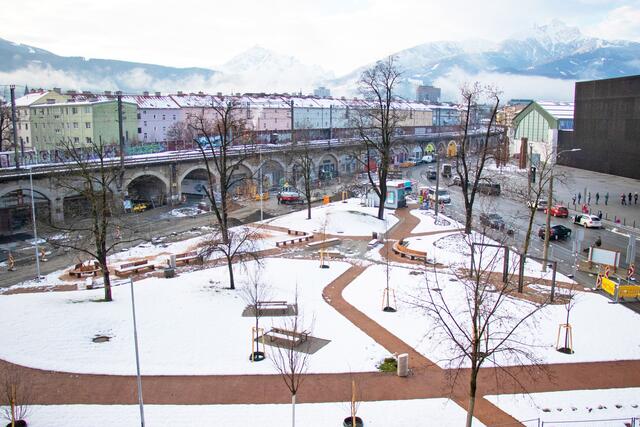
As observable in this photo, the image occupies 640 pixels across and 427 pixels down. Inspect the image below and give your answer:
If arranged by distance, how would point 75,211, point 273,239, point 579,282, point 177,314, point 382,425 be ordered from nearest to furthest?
point 382,425
point 177,314
point 579,282
point 273,239
point 75,211

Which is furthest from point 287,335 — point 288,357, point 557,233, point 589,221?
point 589,221

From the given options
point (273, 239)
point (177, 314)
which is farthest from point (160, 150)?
point (177, 314)

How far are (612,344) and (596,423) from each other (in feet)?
21.4

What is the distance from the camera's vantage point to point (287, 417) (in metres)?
15.6

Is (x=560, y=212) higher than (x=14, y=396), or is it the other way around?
(x=14, y=396)

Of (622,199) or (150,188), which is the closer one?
(622,199)

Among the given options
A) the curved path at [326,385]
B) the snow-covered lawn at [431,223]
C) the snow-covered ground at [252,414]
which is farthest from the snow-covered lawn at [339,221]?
the snow-covered ground at [252,414]

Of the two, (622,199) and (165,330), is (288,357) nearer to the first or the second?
(165,330)

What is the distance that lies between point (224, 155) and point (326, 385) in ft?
66.1

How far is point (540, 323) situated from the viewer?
2269 cm

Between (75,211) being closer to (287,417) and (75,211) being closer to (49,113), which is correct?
(287,417)

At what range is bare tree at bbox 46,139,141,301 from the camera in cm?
2497

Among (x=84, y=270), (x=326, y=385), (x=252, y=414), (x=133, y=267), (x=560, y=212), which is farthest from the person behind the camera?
(x=560, y=212)

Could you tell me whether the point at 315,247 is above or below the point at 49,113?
below
